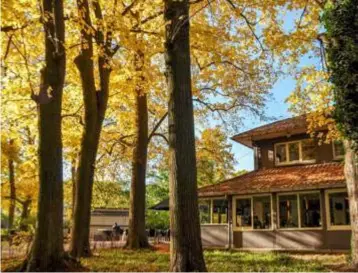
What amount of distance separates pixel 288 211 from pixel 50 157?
50.9 ft

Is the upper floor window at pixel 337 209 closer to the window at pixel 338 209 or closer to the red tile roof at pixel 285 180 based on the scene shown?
the window at pixel 338 209

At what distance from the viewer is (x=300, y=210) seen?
73.4ft

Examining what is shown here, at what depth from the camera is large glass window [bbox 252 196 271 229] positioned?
23719 millimetres

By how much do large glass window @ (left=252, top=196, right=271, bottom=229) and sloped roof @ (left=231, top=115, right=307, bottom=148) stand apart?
3.58m

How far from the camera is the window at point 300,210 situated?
21953 millimetres

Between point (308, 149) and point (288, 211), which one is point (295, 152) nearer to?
point (308, 149)

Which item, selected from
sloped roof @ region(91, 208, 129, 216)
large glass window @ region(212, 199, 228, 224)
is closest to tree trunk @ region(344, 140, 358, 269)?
large glass window @ region(212, 199, 228, 224)

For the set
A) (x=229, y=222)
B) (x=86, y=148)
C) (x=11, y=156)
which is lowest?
(x=229, y=222)

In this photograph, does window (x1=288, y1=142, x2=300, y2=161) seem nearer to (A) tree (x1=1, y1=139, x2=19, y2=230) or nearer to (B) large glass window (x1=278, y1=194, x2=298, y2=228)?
(B) large glass window (x1=278, y1=194, x2=298, y2=228)

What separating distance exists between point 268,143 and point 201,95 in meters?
4.78

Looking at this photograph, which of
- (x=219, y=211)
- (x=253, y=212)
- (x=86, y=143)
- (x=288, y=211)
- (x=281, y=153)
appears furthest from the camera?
(x=219, y=211)

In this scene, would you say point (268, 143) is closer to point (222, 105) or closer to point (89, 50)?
point (222, 105)

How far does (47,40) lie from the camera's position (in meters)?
11.7

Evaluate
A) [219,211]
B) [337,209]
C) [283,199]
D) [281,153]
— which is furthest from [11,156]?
[337,209]
